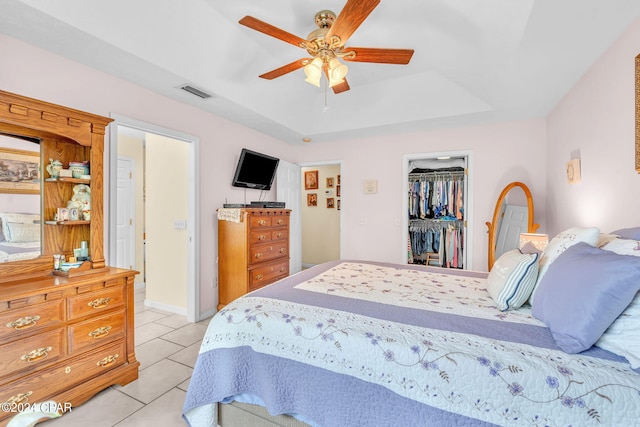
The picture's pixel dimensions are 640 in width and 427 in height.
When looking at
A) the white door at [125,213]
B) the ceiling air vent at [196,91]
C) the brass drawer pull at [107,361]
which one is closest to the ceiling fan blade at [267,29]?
the ceiling air vent at [196,91]

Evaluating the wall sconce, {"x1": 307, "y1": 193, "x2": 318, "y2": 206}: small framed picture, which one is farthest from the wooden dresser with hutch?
{"x1": 307, "y1": 193, "x2": 318, "y2": 206}: small framed picture

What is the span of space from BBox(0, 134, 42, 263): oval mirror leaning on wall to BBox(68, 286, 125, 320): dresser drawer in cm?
45

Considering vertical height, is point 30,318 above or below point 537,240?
below

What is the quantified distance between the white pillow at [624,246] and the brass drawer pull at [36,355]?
9.85ft

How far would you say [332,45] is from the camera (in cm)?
199

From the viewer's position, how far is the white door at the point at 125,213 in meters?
4.18

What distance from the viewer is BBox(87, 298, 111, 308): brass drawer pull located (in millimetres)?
1883

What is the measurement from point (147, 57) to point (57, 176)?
106 centimetres

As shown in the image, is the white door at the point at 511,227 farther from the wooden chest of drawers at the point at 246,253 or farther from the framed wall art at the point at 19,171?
the framed wall art at the point at 19,171

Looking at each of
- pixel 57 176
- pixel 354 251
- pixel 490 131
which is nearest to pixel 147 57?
pixel 57 176

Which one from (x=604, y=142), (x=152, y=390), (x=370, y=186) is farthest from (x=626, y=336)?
(x=370, y=186)

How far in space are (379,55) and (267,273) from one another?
2596mm

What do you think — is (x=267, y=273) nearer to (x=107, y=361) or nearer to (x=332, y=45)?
(x=107, y=361)

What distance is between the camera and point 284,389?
1304 millimetres
